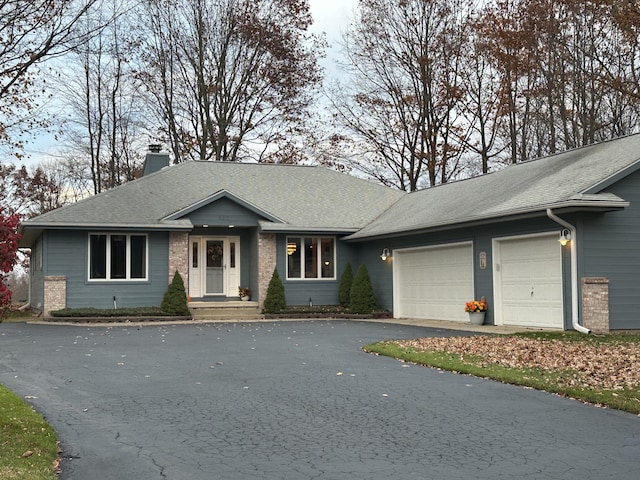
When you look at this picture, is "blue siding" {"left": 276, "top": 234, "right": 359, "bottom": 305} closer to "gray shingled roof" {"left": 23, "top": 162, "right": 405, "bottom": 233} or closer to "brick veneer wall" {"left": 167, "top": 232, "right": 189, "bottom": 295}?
"gray shingled roof" {"left": 23, "top": 162, "right": 405, "bottom": 233}

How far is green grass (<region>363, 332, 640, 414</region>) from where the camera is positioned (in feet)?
25.2

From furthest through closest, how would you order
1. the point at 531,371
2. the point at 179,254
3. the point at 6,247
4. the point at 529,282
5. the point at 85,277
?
the point at 179,254
the point at 85,277
the point at 529,282
the point at 531,371
the point at 6,247

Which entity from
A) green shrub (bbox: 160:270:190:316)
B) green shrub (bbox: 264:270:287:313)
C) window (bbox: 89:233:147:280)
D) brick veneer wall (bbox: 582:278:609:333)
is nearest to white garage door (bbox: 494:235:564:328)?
brick veneer wall (bbox: 582:278:609:333)

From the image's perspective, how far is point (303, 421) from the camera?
6801mm

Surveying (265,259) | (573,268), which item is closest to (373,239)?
(265,259)

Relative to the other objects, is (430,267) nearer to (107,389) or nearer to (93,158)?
(107,389)

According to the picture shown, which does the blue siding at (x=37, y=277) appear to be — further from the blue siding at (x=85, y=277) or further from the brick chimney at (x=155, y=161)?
the brick chimney at (x=155, y=161)

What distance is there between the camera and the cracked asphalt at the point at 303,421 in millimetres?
5258

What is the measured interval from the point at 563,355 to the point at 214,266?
15166mm

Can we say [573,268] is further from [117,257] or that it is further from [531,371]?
[117,257]

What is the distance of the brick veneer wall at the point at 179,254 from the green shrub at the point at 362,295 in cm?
544

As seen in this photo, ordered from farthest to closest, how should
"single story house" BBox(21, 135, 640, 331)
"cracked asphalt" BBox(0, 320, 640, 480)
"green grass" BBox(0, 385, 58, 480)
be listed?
1. "single story house" BBox(21, 135, 640, 331)
2. "cracked asphalt" BBox(0, 320, 640, 480)
3. "green grass" BBox(0, 385, 58, 480)

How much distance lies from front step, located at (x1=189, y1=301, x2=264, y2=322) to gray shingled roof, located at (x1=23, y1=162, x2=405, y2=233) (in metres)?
2.73

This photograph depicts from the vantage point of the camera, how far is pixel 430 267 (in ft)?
68.0
